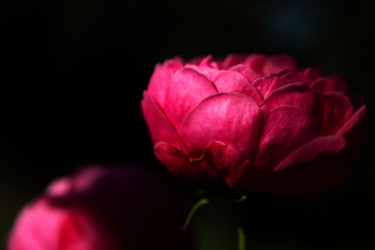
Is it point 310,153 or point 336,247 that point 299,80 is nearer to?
point 310,153

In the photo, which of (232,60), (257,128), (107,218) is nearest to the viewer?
(257,128)

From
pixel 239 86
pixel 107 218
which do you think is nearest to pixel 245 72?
pixel 239 86

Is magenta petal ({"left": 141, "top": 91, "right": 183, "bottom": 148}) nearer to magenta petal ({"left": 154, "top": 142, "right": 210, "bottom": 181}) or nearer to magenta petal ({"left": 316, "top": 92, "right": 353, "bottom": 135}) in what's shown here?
magenta petal ({"left": 154, "top": 142, "right": 210, "bottom": 181})

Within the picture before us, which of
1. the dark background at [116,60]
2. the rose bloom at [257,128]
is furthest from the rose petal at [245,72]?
the dark background at [116,60]

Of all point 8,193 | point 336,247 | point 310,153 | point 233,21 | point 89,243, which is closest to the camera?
point 310,153

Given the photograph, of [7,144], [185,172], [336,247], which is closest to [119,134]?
[7,144]

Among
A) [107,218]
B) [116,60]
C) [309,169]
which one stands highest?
[309,169]

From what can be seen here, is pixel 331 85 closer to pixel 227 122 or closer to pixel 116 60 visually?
pixel 227 122
